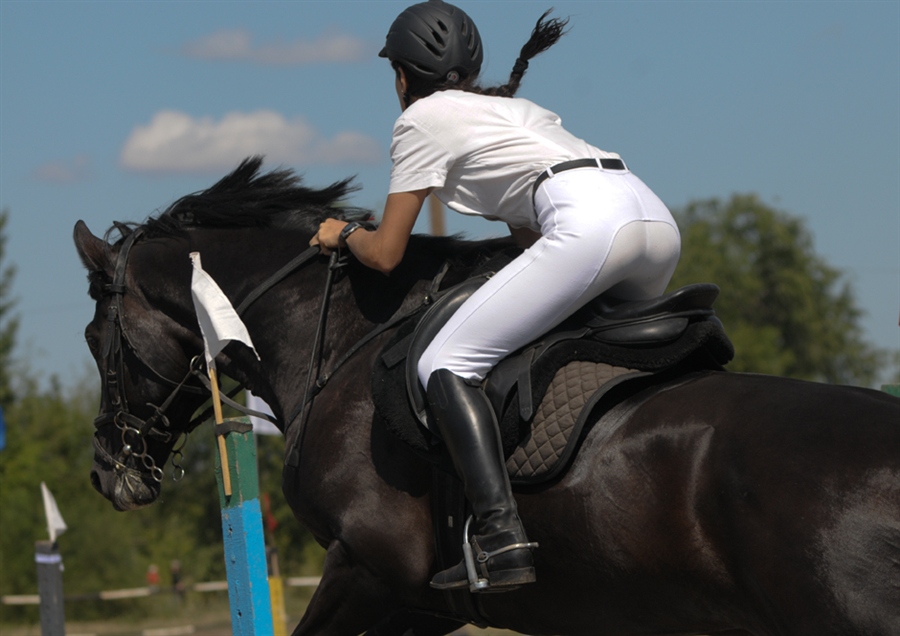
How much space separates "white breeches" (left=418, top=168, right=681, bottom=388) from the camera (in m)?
3.54

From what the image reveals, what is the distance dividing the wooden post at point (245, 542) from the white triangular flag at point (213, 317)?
33 cm

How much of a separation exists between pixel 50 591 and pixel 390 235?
6046 mm

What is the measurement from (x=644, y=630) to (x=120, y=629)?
17.0 metres

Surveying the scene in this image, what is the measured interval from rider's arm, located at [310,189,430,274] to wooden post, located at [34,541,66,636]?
220 inches

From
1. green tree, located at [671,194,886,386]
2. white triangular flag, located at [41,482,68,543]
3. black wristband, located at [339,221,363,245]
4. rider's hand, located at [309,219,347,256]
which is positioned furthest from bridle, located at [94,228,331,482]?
green tree, located at [671,194,886,386]

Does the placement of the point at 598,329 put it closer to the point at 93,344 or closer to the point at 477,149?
the point at 477,149

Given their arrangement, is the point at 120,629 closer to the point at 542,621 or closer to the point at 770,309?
the point at 542,621

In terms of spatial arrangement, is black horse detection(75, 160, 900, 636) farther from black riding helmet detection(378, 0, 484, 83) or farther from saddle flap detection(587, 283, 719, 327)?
black riding helmet detection(378, 0, 484, 83)

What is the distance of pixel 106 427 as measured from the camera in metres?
4.89

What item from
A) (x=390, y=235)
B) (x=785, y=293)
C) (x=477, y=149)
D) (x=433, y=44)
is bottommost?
(x=390, y=235)

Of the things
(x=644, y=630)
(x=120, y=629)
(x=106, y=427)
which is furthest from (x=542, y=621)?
(x=120, y=629)

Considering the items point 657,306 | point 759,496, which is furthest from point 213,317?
point 759,496

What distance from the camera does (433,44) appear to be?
13.3 ft

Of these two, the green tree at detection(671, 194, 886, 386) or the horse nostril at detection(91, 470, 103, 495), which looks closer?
the horse nostril at detection(91, 470, 103, 495)
